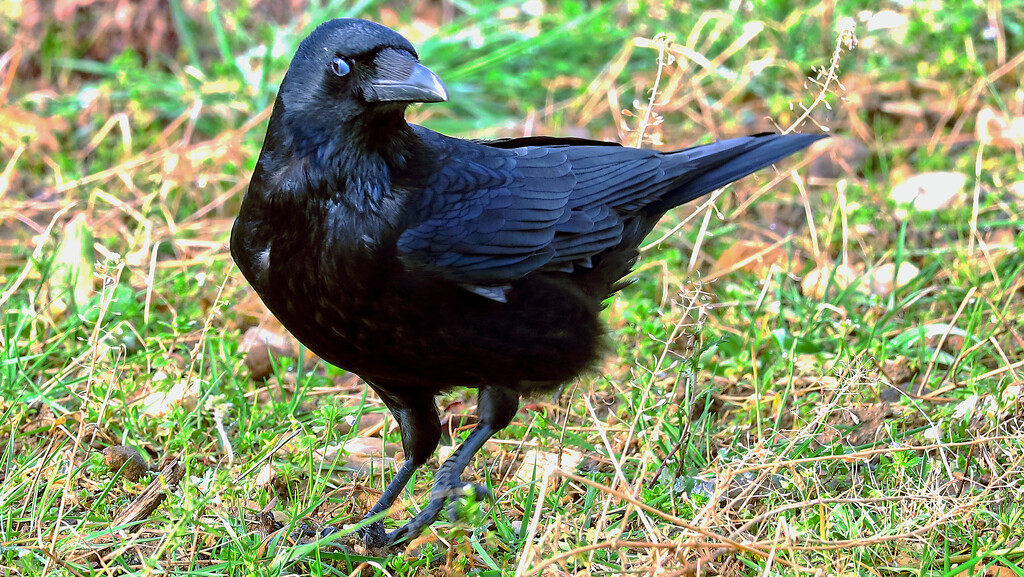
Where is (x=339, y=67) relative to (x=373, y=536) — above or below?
above

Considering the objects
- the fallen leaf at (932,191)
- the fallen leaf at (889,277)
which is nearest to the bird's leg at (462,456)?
the fallen leaf at (889,277)

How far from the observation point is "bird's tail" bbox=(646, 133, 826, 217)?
11.1 ft

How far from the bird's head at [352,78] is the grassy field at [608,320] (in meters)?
0.71

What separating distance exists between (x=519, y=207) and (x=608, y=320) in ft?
4.05

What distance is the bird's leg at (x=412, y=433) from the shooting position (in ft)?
10.2

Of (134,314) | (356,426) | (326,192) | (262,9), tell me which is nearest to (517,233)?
(326,192)

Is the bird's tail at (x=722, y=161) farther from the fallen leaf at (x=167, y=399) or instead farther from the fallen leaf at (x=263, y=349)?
the fallen leaf at (x=167, y=399)

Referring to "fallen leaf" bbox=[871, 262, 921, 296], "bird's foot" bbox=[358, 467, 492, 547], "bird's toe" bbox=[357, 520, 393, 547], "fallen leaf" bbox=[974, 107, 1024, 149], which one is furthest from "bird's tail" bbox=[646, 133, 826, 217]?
"fallen leaf" bbox=[974, 107, 1024, 149]

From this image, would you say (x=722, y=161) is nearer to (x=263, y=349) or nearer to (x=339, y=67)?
(x=339, y=67)

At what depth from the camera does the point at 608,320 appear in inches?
164

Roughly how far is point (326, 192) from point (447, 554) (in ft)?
3.23

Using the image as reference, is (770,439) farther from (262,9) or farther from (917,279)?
(262,9)

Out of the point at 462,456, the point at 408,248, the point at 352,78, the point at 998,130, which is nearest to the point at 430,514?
the point at 462,456

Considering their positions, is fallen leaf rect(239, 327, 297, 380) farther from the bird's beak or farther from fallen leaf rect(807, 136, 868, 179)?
fallen leaf rect(807, 136, 868, 179)
